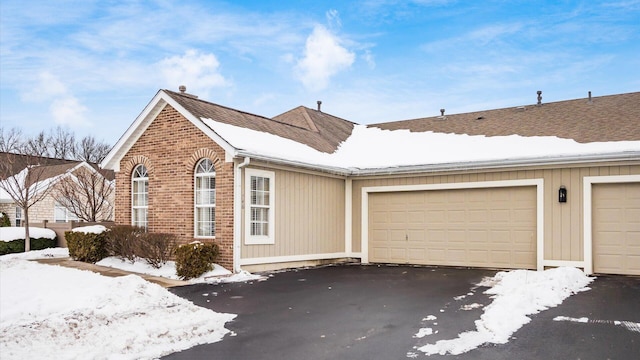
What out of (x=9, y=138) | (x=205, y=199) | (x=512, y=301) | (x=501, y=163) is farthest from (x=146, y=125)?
(x=9, y=138)

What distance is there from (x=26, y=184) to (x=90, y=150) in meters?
28.3

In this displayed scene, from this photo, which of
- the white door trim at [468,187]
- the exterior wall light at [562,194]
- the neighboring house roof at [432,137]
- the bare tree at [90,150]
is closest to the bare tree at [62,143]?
the bare tree at [90,150]

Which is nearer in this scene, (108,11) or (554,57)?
(108,11)

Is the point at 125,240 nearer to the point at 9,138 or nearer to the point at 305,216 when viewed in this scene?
the point at 305,216

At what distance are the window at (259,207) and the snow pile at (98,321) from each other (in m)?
3.57

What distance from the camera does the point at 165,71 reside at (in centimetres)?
2117

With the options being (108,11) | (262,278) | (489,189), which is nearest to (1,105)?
(108,11)

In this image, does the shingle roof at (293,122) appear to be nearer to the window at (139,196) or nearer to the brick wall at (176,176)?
the brick wall at (176,176)

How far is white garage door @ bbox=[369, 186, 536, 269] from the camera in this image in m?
13.5

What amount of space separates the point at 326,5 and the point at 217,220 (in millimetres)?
7702

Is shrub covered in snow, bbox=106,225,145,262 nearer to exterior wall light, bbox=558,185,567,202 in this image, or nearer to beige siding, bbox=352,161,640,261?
beige siding, bbox=352,161,640,261

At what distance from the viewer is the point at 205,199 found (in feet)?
42.9

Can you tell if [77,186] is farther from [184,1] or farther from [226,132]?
[226,132]

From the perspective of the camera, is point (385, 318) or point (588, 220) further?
point (588, 220)
